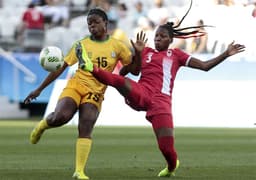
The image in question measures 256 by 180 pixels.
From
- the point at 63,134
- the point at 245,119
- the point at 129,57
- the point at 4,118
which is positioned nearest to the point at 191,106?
the point at 245,119

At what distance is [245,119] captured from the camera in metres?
24.2

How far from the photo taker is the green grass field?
11773 millimetres

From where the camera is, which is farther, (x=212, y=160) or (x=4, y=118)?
(x=4, y=118)

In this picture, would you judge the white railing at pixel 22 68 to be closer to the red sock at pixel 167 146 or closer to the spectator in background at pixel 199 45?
the spectator in background at pixel 199 45

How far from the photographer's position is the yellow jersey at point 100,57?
1141cm

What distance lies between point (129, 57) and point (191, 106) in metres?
13.1

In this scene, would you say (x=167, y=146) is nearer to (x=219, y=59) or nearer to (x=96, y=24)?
(x=219, y=59)

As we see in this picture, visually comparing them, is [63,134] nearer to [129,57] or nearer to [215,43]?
[215,43]

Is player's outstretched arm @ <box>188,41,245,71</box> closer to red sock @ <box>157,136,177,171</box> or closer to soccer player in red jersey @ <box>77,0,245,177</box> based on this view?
soccer player in red jersey @ <box>77,0,245,177</box>

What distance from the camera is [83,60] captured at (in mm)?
10656

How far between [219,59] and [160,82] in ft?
2.87

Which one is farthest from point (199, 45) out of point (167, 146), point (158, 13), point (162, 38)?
point (167, 146)

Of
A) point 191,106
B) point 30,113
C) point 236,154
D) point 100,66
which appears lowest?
point 30,113

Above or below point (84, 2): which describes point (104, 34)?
above
